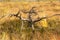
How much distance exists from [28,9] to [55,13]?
0.66 feet

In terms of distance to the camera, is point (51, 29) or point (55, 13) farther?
point (55, 13)

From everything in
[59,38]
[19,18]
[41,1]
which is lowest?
[59,38]

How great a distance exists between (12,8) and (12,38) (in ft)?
0.92

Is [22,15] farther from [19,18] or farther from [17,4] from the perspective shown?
[17,4]

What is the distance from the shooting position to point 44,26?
1327 millimetres

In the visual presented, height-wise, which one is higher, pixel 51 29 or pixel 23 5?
pixel 23 5

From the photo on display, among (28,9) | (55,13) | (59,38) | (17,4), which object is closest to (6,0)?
(17,4)

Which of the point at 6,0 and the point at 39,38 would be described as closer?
the point at 39,38

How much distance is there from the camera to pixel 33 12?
1.38 metres

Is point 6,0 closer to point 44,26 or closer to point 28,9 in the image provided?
point 28,9

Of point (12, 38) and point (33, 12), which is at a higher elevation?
point (33, 12)

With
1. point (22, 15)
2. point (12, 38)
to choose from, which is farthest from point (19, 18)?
point (12, 38)

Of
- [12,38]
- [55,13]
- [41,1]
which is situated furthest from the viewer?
[41,1]

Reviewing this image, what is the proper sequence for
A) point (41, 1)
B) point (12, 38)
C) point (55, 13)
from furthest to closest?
1. point (41, 1)
2. point (55, 13)
3. point (12, 38)
